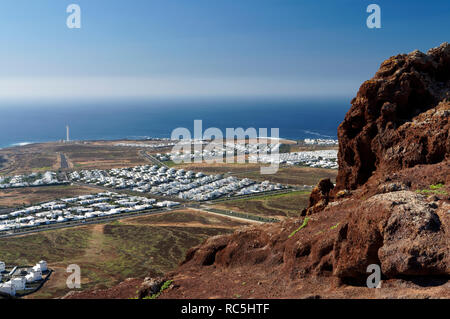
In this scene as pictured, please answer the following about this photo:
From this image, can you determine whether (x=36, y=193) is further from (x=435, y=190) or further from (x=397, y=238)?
(x=397, y=238)

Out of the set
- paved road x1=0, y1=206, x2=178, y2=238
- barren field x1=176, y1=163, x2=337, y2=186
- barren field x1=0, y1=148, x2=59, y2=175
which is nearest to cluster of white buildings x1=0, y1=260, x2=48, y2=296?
paved road x1=0, y1=206, x2=178, y2=238

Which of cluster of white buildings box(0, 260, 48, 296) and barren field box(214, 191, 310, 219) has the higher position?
barren field box(214, 191, 310, 219)

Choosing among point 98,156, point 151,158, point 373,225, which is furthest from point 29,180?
point 373,225

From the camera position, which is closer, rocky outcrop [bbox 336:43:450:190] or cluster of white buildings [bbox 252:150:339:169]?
rocky outcrop [bbox 336:43:450:190]

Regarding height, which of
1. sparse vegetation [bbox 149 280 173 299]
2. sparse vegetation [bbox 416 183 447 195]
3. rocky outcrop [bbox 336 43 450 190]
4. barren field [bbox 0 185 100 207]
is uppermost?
rocky outcrop [bbox 336 43 450 190]

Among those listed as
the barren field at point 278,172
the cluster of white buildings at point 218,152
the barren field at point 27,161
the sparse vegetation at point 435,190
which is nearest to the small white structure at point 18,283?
the sparse vegetation at point 435,190

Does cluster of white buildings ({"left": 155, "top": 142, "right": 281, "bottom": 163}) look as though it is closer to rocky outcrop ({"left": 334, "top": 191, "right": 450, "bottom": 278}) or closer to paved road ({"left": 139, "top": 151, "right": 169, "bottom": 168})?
paved road ({"left": 139, "top": 151, "right": 169, "bottom": 168})

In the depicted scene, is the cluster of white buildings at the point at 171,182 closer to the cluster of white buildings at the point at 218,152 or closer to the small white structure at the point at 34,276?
the cluster of white buildings at the point at 218,152
